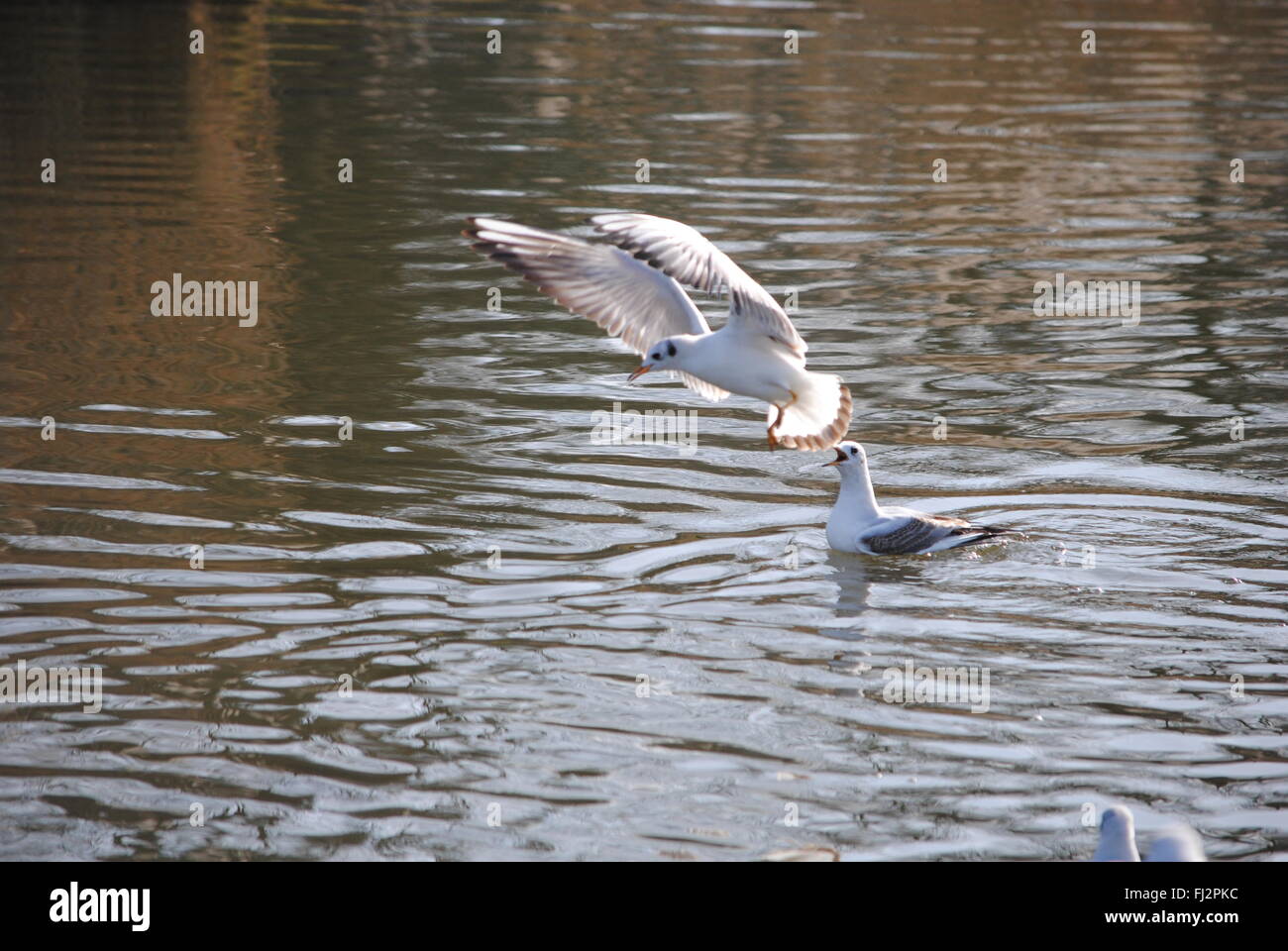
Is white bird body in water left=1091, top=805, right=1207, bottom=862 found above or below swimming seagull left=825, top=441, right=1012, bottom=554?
below

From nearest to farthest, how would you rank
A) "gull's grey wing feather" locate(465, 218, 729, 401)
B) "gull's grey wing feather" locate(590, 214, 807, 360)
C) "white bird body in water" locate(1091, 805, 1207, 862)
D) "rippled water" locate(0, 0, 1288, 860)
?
"white bird body in water" locate(1091, 805, 1207, 862)
"rippled water" locate(0, 0, 1288, 860)
"gull's grey wing feather" locate(590, 214, 807, 360)
"gull's grey wing feather" locate(465, 218, 729, 401)

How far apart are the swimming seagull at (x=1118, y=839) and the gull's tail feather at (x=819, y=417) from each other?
15.3 ft

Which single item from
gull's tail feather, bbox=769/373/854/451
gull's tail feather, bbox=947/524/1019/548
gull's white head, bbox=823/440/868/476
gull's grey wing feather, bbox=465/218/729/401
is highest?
gull's grey wing feather, bbox=465/218/729/401

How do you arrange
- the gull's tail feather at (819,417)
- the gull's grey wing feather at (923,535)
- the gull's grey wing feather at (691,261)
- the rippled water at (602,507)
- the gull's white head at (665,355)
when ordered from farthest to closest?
the gull's tail feather at (819,417), the gull's white head at (665,355), the gull's grey wing feather at (923,535), the gull's grey wing feather at (691,261), the rippled water at (602,507)

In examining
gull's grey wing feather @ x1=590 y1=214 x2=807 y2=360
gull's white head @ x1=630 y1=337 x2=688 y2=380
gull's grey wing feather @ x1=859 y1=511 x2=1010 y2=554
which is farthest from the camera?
gull's white head @ x1=630 y1=337 x2=688 y2=380

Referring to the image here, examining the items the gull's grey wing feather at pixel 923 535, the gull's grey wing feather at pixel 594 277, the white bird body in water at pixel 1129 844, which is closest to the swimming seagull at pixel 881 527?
the gull's grey wing feather at pixel 923 535

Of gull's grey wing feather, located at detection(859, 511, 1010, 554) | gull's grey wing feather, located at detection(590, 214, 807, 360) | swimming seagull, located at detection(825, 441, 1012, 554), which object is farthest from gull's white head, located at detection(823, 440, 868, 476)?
gull's grey wing feather, located at detection(590, 214, 807, 360)

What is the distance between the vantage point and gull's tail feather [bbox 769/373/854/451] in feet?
33.8

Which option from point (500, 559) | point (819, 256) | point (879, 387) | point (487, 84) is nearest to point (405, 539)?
point (500, 559)

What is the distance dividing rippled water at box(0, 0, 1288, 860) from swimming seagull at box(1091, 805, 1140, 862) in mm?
766

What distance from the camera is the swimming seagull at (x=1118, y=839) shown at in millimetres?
5750

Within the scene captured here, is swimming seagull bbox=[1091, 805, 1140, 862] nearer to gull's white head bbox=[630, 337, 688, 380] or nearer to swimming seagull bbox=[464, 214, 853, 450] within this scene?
swimming seagull bbox=[464, 214, 853, 450]

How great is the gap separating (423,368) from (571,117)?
454 inches

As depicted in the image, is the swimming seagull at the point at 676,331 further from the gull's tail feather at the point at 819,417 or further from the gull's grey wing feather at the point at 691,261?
the gull's grey wing feather at the point at 691,261
